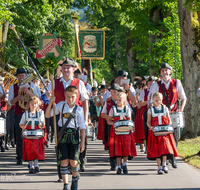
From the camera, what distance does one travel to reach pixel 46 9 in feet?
78.1

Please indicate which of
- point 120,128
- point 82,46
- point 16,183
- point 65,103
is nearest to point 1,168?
point 16,183

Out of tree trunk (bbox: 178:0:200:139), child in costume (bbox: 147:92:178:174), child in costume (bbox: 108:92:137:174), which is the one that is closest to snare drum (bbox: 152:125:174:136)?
child in costume (bbox: 147:92:178:174)

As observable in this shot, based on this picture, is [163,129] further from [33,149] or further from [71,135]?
[33,149]

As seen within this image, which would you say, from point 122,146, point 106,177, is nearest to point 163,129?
point 122,146

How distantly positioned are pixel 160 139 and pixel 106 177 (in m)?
1.36

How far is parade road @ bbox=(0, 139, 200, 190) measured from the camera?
730 centimetres

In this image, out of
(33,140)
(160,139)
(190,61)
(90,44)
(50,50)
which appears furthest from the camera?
(90,44)

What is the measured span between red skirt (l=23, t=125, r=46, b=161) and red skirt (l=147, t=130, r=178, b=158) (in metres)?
2.24

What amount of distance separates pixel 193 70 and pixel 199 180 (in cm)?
729

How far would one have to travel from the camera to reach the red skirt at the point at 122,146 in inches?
349

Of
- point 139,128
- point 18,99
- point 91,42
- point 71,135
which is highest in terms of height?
point 91,42

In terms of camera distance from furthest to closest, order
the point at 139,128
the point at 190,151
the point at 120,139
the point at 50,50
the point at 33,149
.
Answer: the point at 139,128 < the point at 190,151 < the point at 33,149 < the point at 120,139 < the point at 50,50

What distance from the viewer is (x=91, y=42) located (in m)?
26.4

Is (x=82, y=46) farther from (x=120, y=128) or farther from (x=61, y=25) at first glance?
(x=120, y=128)
